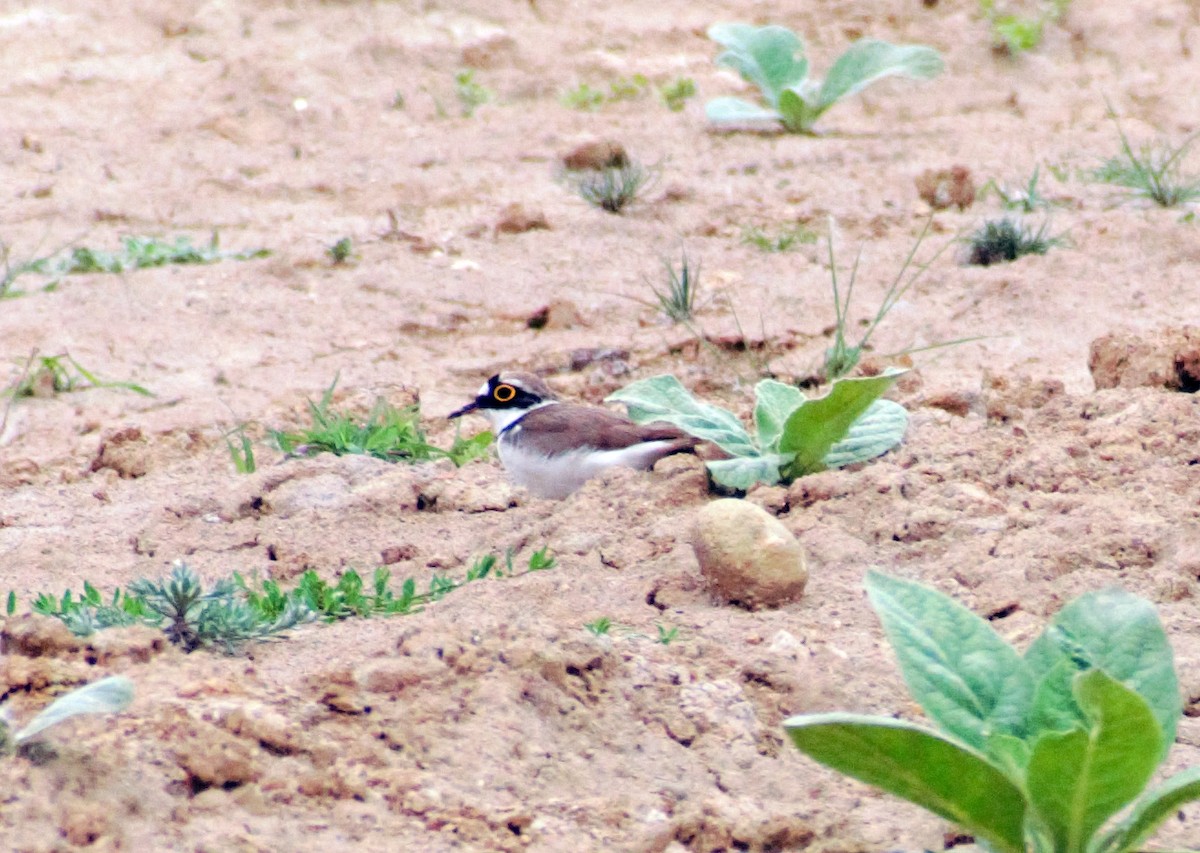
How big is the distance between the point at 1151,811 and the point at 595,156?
672 cm

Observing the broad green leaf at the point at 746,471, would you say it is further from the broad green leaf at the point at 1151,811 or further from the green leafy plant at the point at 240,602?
the broad green leaf at the point at 1151,811

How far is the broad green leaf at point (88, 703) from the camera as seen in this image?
2674mm

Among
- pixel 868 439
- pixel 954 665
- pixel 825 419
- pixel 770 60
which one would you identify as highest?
pixel 954 665

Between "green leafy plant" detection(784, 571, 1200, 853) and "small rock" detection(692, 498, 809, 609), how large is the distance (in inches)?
36.8

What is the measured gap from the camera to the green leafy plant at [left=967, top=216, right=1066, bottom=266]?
7.50 meters

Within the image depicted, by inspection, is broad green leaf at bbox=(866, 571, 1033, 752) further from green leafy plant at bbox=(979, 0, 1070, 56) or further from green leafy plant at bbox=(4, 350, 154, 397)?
green leafy plant at bbox=(979, 0, 1070, 56)

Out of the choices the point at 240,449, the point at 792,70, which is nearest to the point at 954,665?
the point at 240,449

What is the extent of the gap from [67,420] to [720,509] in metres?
3.43

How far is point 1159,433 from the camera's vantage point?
4.77 metres

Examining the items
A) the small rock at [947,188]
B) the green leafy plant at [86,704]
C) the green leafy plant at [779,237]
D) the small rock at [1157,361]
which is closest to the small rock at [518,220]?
the green leafy plant at [779,237]

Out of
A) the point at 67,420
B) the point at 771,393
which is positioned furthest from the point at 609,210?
the point at 771,393

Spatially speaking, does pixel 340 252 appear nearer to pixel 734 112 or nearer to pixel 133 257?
pixel 133 257

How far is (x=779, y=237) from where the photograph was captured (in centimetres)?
805

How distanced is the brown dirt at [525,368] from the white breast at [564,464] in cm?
14
